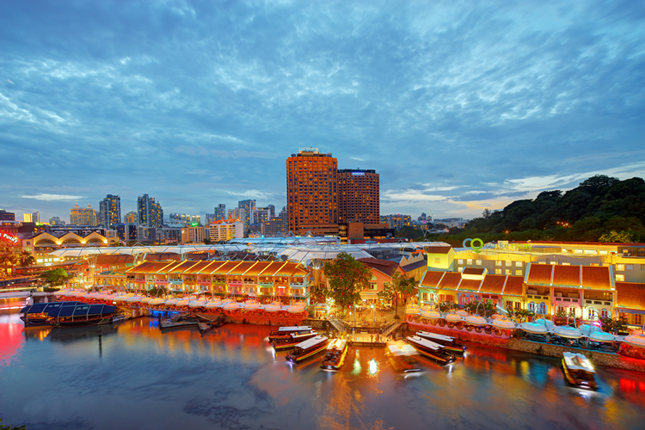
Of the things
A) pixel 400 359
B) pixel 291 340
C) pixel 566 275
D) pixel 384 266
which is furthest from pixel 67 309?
pixel 566 275

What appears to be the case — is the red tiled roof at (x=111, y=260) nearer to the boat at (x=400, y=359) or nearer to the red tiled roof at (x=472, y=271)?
the boat at (x=400, y=359)

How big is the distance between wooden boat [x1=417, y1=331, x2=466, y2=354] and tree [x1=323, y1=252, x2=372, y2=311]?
24.3 feet

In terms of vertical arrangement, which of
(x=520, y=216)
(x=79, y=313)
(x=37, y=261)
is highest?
(x=520, y=216)

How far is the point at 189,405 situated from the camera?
2081 cm

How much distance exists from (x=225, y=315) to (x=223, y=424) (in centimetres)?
1988

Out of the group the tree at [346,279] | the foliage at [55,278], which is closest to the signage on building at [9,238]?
the foliage at [55,278]

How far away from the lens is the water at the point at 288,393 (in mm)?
18703

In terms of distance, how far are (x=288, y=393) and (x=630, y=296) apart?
95.8 ft

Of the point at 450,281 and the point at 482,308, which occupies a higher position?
the point at 450,281

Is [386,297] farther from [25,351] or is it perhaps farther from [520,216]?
[520,216]

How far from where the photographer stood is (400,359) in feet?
84.8

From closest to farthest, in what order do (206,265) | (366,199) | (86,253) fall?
(206,265) < (86,253) < (366,199)

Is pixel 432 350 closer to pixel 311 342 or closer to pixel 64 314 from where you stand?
pixel 311 342

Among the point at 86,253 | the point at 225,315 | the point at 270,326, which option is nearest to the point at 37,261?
the point at 86,253
